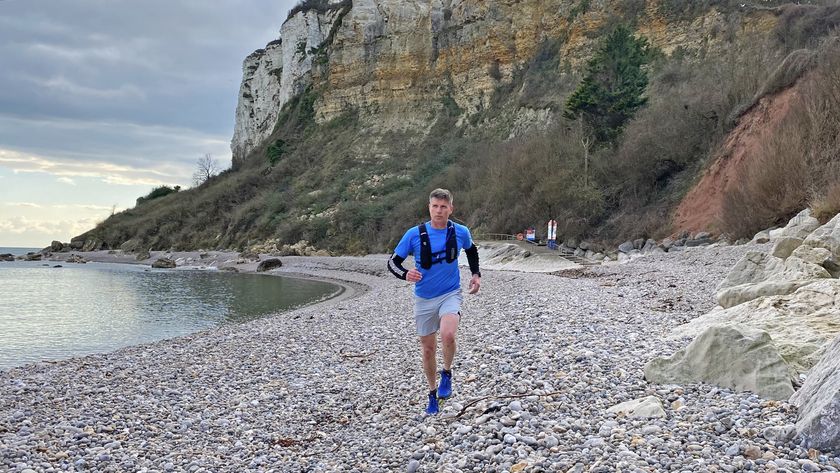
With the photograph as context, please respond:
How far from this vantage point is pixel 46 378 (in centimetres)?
990

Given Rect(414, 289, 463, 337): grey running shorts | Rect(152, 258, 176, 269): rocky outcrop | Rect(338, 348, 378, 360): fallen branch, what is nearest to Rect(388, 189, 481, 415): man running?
Rect(414, 289, 463, 337): grey running shorts

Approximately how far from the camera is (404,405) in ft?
20.9

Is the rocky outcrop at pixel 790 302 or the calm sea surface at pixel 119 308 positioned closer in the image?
the rocky outcrop at pixel 790 302

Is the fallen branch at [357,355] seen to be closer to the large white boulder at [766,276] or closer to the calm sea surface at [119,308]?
the large white boulder at [766,276]

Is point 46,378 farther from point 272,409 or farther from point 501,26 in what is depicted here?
point 501,26

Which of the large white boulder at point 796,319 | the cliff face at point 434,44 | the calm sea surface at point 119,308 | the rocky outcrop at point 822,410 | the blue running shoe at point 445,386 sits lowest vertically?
the calm sea surface at point 119,308

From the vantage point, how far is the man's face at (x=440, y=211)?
5.37 metres

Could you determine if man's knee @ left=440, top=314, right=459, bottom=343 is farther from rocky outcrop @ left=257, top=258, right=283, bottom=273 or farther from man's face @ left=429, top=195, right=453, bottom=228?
rocky outcrop @ left=257, top=258, right=283, bottom=273

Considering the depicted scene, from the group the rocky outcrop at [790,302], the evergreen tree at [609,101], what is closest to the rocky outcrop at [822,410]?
the rocky outcrop at [790,302]

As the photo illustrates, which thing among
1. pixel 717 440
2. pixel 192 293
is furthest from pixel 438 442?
pixel 192 293

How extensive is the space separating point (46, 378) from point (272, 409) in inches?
208

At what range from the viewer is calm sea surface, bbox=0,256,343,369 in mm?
15328

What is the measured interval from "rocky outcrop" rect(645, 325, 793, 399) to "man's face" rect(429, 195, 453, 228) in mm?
2399

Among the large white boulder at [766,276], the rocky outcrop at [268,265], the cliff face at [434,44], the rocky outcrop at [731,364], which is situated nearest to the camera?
the rocky outcrop at [731,364]
